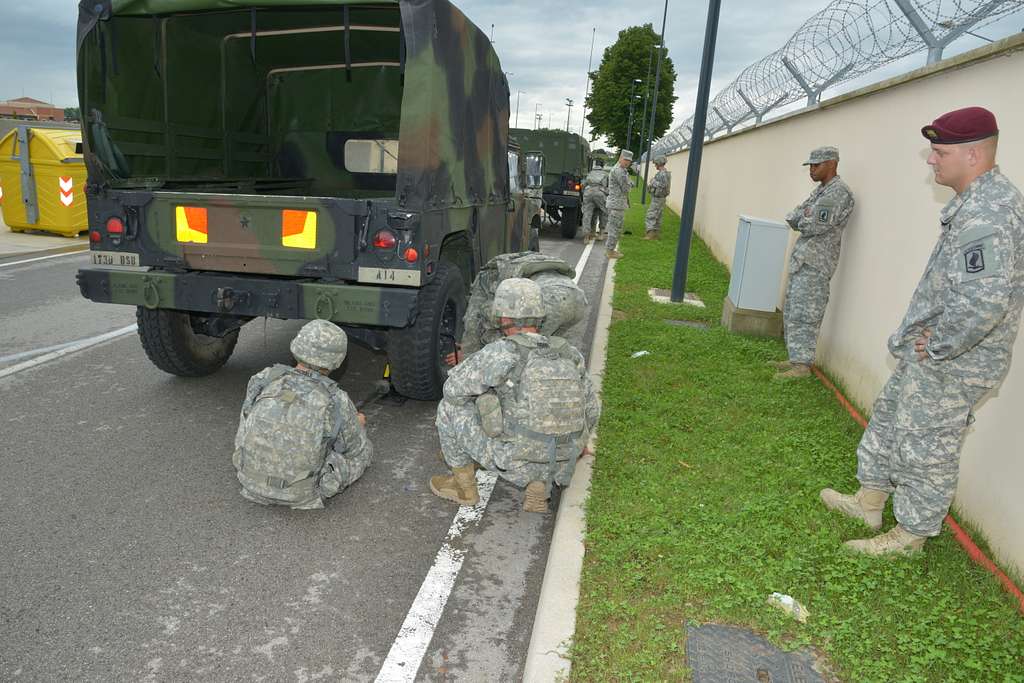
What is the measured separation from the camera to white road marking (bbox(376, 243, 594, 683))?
278 cm

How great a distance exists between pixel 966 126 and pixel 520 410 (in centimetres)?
231

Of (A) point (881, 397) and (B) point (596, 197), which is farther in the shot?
(B) point (596, 197)

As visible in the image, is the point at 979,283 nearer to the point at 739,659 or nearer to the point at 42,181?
the point at 739,659

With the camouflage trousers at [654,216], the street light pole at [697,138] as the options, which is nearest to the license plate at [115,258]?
the street light pole at [697,138]

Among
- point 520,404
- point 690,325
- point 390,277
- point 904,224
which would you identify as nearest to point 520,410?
point 520,404

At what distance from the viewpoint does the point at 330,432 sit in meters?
3.79

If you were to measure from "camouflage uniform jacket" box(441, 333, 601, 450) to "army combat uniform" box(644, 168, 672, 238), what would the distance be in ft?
44.3

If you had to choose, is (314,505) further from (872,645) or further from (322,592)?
(872,645)

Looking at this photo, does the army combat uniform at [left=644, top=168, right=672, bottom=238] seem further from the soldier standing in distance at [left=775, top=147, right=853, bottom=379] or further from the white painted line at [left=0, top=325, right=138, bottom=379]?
the white painted line at [left=0, top=325, right=138, bottom=379]

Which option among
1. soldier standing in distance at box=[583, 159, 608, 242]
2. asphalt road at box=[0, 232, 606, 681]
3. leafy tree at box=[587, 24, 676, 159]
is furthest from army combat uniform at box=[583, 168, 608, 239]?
leafy tree at box=[587, 24, 676, 159]

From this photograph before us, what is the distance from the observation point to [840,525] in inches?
150

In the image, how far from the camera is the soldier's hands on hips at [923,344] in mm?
3365

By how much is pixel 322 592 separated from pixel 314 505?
719 mm

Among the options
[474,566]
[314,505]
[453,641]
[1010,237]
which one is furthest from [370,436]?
[1010,237]
